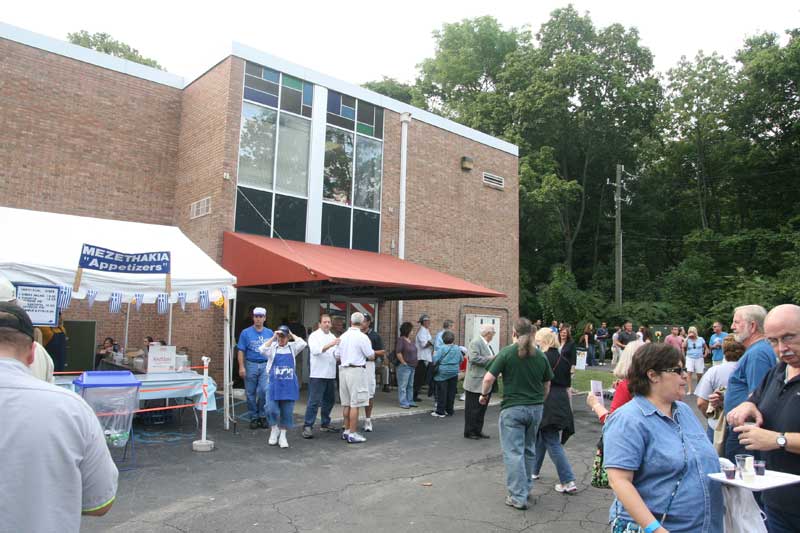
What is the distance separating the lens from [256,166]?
45.0 ft

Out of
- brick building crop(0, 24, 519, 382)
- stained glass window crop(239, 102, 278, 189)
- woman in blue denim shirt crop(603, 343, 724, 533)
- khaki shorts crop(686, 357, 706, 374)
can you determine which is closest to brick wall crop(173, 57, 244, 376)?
brick building crop(0, 24, 519, 382)

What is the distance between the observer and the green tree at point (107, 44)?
30.2 m

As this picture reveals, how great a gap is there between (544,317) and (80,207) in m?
23.2

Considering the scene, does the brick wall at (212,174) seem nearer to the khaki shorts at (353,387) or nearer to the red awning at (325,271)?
the red awning at (325,271)

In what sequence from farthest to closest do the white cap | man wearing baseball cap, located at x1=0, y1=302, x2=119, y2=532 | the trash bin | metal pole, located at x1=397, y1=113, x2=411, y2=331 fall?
metal pole, located at x1=397, y1=113, x2=411, y2=331 < the trash bin < the white cap < man wearing baseball cap, located at x1=0, y1=302, x2=119, y2=532

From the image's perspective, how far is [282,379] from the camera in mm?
8250

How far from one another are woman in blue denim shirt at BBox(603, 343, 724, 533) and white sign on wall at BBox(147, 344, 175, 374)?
311 inches

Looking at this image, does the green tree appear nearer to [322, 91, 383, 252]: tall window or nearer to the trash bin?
[322, 91, 383, 252]: tall window

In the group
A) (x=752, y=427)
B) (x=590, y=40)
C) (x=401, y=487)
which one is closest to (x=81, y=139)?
(x=401, y=487)

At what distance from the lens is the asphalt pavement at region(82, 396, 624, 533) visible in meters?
5.22

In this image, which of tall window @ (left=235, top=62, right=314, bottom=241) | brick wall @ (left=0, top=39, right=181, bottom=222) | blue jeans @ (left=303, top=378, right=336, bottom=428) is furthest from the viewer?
tall window @ (left=235, top=62, right=314, bottom=241)

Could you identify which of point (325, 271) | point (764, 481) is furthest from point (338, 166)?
point (764, 481)

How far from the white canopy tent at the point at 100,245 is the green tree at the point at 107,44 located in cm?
2416

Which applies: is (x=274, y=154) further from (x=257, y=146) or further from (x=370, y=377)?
(x=370, y=377)
